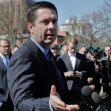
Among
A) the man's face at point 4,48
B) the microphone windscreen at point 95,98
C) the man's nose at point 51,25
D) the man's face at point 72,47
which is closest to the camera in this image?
the man's nose at point 51,25

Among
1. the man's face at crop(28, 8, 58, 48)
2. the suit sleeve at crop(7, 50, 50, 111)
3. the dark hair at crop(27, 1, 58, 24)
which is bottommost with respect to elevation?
the suit sleeve at crop(7, 50, 50, 111)

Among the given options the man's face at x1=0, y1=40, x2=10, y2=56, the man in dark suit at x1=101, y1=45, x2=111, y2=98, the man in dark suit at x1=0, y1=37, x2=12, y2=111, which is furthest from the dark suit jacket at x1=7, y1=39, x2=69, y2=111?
the man in dark suit at x1=101, y1=45, x2=111, y2=98

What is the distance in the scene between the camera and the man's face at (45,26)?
2.40 meters

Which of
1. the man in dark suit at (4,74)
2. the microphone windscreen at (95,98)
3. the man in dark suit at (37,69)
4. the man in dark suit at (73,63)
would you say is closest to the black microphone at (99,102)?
the microphone windscreen at (95,98)

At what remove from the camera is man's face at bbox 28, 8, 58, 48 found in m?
2.40

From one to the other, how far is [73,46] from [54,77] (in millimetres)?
4836

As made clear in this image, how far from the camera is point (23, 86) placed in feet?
7.20

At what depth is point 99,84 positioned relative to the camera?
9727 millimetres

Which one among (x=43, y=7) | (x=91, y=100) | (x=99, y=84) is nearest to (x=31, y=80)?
(x=43, y=7)

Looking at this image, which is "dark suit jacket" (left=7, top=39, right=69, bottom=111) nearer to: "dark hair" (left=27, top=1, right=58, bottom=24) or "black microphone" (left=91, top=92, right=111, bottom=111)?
"dark hair" (left=27, top=1, right=58, bottom=24)

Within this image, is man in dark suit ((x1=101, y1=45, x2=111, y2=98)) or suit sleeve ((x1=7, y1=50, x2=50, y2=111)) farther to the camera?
man in dark suit ((x1=101, y1=45, x2=111, y2=98))

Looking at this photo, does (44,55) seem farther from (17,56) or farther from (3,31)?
(3,31)

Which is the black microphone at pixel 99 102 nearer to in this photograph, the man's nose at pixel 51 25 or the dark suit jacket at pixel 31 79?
the dark suit jacket at pixel 31 79

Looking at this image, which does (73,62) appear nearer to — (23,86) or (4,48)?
(4,48)
